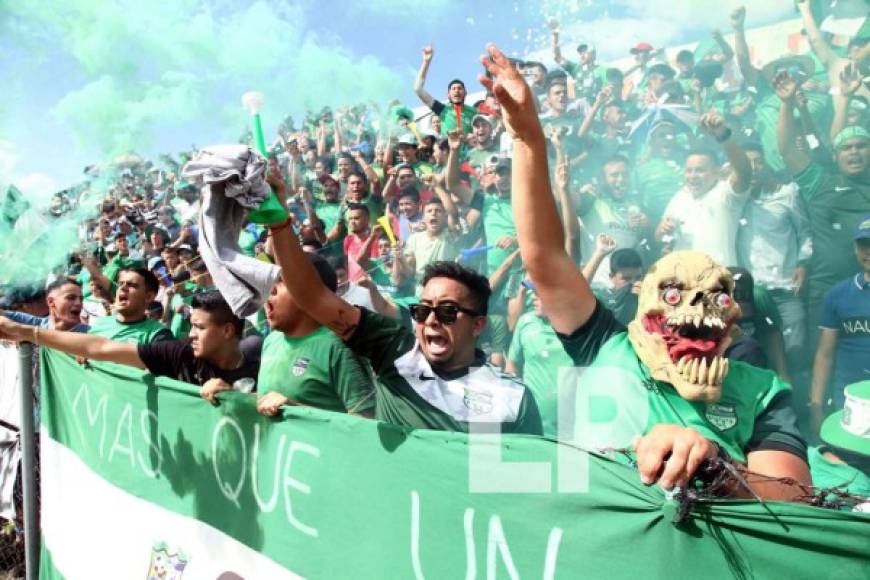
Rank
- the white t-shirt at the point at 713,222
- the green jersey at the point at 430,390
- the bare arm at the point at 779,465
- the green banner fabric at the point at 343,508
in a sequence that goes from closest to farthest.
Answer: the green banner fabric at the point at 343,508 < the bare arm at the point at 779,465 < the green jersey at the point at 430,390 < the white t-shirt at the point at 713,222

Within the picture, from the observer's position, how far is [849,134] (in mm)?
3611

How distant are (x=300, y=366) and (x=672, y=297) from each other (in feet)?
4.50

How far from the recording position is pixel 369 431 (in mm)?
2109

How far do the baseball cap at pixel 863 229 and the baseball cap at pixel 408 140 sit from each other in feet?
12.6

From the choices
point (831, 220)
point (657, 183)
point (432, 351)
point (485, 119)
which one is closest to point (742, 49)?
point (657, 183)

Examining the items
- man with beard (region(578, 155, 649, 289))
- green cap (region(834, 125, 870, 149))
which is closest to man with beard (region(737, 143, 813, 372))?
green cap (region(834, 125, 870, 149))

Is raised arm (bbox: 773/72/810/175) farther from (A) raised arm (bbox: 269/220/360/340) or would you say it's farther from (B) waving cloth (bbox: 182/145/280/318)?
(B) waving cloth (bbox: 182/145/280/318)

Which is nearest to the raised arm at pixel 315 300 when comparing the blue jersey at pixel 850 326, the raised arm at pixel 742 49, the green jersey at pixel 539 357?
the green jersey at pixel 539 357

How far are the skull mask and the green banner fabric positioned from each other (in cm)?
52

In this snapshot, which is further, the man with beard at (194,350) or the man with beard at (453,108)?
the man with beard at (453,108)

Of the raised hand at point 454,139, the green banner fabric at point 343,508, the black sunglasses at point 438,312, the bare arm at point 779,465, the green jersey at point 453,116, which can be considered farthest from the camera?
the green jersey at point 453,116

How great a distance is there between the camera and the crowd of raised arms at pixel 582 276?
206cm

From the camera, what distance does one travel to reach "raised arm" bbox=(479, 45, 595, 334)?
2105 millimetres

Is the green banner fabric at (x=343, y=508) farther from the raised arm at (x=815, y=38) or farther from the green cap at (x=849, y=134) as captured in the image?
the raised arm at (x=815, y=38)
